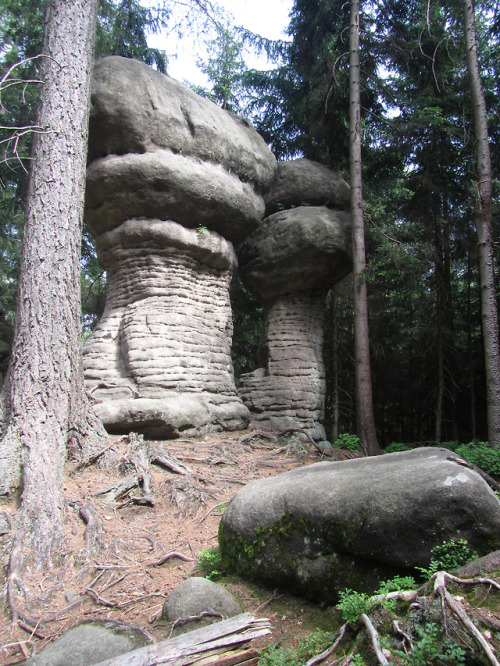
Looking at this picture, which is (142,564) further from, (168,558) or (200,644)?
(200,644)

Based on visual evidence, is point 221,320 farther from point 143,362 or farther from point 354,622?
point 354,622

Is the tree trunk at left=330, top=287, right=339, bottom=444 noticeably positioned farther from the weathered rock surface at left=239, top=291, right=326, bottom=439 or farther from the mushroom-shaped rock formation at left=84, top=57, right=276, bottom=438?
the mushroom-shaped rock formation at left=84, top=57, right=276, bottom=438

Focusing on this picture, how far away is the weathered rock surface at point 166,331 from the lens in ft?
28.5

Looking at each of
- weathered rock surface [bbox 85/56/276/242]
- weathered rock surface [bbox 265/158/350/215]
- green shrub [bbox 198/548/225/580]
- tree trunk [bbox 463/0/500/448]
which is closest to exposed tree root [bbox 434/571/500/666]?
green shrub [bbox 198/548/225/580]

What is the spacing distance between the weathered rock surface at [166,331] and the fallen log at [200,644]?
18.2 feet

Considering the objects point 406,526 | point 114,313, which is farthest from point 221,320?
point 406,526

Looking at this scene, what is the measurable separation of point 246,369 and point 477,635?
17.4m

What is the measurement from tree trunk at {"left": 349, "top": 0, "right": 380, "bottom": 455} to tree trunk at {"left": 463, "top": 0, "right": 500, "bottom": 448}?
2395 mm

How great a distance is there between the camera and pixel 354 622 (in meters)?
2.23

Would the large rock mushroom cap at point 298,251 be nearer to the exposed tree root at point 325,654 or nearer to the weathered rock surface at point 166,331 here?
the weathered rock surface at point 166,331

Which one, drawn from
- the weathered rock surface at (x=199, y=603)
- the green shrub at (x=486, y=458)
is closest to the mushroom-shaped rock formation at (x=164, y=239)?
the green shrub at (x=486, y=458)

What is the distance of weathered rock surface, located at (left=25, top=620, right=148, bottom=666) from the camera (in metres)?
2.68

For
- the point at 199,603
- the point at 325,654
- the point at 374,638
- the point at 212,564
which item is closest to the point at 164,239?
the point at 212,564

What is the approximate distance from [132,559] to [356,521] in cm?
250
